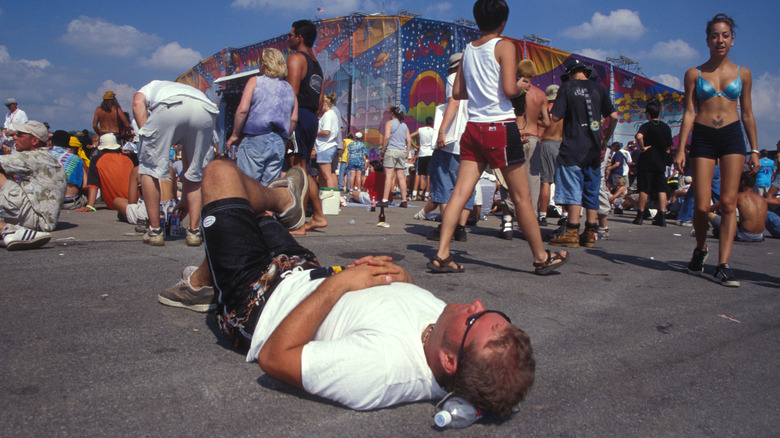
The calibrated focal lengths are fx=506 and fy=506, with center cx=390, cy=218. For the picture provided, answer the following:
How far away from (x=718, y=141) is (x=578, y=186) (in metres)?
1.73

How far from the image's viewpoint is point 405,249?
484 centimetres

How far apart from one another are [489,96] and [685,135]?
1.84m

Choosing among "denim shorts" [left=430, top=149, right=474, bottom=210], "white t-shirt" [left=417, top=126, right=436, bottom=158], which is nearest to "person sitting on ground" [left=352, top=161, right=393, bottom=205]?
"white t-shirt" [left=417, top=126, right=436, bottom=158]

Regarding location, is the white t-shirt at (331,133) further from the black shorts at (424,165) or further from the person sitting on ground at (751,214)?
the person sitting on ground at (751,214)

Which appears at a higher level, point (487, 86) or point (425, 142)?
point (487, 86)

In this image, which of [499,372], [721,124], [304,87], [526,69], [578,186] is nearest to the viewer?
[499,372]

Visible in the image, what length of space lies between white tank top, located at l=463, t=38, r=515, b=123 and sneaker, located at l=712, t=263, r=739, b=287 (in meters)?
2.09

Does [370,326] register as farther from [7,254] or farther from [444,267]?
[7,254]

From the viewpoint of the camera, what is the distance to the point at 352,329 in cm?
167

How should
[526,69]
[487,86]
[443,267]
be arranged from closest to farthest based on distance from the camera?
[443,267], [487,86], [526,69]

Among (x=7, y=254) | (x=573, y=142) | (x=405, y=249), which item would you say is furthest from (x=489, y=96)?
(x=7, y=254)

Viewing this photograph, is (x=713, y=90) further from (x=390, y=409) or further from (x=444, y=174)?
(x=390, y=409)

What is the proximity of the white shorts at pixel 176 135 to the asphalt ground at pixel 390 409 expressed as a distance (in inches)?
33.2

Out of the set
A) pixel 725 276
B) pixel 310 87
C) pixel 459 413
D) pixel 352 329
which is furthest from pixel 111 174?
pixel 725 276
